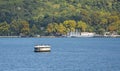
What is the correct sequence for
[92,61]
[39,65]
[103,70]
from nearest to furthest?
[103,70] < [39,65] < [92,61]

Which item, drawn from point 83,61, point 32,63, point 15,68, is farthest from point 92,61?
point 15,68

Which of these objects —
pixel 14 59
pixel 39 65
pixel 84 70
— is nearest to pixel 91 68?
pixel 84 70

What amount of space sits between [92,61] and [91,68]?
1178 cm

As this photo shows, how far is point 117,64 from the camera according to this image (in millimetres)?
83875

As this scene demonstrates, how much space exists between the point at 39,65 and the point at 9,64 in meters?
4.32

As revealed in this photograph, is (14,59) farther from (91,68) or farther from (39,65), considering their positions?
(91,68)

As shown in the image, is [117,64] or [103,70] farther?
[117,64]

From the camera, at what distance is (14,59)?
93.9 metres

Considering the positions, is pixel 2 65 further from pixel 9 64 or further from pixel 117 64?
pixel 117 64

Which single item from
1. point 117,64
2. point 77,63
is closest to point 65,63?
point 77,63

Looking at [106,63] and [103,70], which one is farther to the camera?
[106,63]

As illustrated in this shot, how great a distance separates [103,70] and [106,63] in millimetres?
10124

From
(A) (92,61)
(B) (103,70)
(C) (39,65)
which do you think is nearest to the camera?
(B) (103,70)

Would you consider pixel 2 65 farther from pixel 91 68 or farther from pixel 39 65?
pixel 91 68
